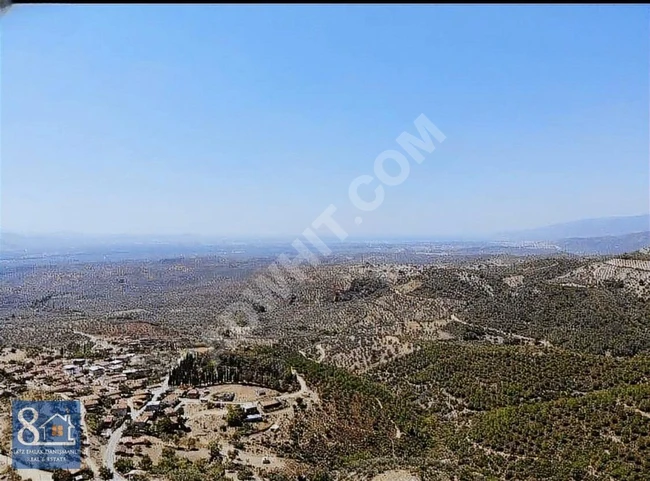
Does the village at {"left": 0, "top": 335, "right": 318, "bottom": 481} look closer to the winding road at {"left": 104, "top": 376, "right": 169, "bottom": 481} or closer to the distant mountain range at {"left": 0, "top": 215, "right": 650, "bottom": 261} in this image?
the winding road at {"left": 104, "top": 376, "right": 169, "bottom": 481}

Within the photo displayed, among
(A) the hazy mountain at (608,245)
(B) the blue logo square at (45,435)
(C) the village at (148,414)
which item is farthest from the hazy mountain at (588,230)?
(B) the blue logo square at (45,435)

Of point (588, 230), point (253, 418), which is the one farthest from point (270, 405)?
point (588, 230)

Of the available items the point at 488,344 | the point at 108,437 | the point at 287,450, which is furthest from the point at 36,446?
the point at 488,344

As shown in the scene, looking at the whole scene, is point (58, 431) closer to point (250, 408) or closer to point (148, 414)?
point (148, 414)

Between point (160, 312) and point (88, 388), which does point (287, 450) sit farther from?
point (160, 312)

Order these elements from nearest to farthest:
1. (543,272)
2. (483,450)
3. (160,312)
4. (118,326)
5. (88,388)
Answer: (483,450)
(88,388)
(118,326)
(543,272)
(160,312)
